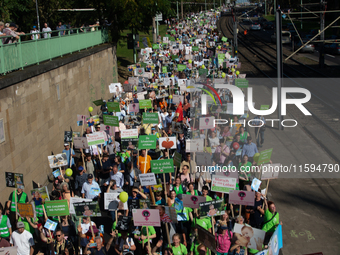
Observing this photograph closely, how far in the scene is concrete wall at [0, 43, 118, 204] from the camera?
32.4 ft

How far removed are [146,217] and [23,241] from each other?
2.43m

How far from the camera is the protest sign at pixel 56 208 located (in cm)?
773

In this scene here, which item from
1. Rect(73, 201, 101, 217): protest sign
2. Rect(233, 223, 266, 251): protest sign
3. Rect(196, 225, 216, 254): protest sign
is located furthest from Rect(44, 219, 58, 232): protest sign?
Rect(233, 223, 266, 251): protest sign

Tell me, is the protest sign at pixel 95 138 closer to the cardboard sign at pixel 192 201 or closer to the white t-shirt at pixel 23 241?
the white t-shirt at pixel 23 241

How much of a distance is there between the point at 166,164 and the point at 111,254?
2.28 metres

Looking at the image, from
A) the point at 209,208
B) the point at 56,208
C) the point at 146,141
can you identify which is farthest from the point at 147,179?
the point at 56,208

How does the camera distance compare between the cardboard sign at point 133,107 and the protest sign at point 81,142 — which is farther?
the cardboard sign at point 133,107

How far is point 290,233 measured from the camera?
8.91 metres

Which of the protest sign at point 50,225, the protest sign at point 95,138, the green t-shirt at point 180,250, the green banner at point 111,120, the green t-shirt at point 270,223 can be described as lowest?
the green t-shirt at point 180,250

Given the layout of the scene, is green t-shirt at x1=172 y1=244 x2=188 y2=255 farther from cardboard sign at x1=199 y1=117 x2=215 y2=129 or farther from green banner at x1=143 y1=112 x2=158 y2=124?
green banner at x1=143 y1=112 x2=158 y2=124

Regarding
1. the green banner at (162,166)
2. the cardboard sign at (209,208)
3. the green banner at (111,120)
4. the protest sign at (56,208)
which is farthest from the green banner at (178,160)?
the green banner at (111,120)

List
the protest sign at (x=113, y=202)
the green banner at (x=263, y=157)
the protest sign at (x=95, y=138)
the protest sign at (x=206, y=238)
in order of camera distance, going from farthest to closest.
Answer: the protest sign at (x=95, y=138), the green banner at (x=263, y=157), the protest sign at (x=113, y=202), the protest sign at (x=206, y=238)

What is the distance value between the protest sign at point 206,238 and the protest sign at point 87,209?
1996 mm

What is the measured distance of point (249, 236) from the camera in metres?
7.10
